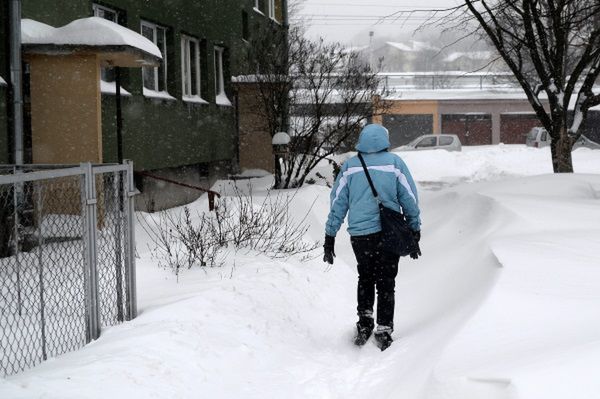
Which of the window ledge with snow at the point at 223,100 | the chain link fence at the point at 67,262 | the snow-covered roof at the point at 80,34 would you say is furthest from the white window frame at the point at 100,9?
the chain link fence at the point at 67,262

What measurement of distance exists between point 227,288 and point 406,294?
7.81 ft

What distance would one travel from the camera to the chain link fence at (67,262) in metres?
4.70

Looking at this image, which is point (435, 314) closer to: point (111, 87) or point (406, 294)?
point (406, 294)

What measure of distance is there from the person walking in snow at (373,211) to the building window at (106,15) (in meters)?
7.37

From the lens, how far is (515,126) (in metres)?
49.1

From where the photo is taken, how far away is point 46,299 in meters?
5.42

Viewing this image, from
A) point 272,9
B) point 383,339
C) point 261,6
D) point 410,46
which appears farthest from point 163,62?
point 410,46

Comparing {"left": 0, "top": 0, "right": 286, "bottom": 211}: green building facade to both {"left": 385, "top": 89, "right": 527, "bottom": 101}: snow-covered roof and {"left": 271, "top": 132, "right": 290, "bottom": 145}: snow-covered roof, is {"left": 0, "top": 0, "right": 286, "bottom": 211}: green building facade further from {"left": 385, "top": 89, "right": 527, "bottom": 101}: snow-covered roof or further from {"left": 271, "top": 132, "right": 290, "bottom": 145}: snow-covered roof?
{"left": 385, "top": 89, "right": 527, "bottom": 101}: snow-covered roof

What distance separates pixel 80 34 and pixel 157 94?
5344mm

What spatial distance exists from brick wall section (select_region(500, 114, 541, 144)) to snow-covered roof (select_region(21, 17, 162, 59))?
42330mm

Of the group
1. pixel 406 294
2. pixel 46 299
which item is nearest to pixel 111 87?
pixel 406 294

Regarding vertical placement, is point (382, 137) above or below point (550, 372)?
above

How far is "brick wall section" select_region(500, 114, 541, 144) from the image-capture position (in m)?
48.9

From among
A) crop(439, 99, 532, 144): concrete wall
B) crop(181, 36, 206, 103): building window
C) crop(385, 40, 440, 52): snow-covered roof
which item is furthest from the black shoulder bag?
crop(385, 40, 440, 52): snow-covered roof
